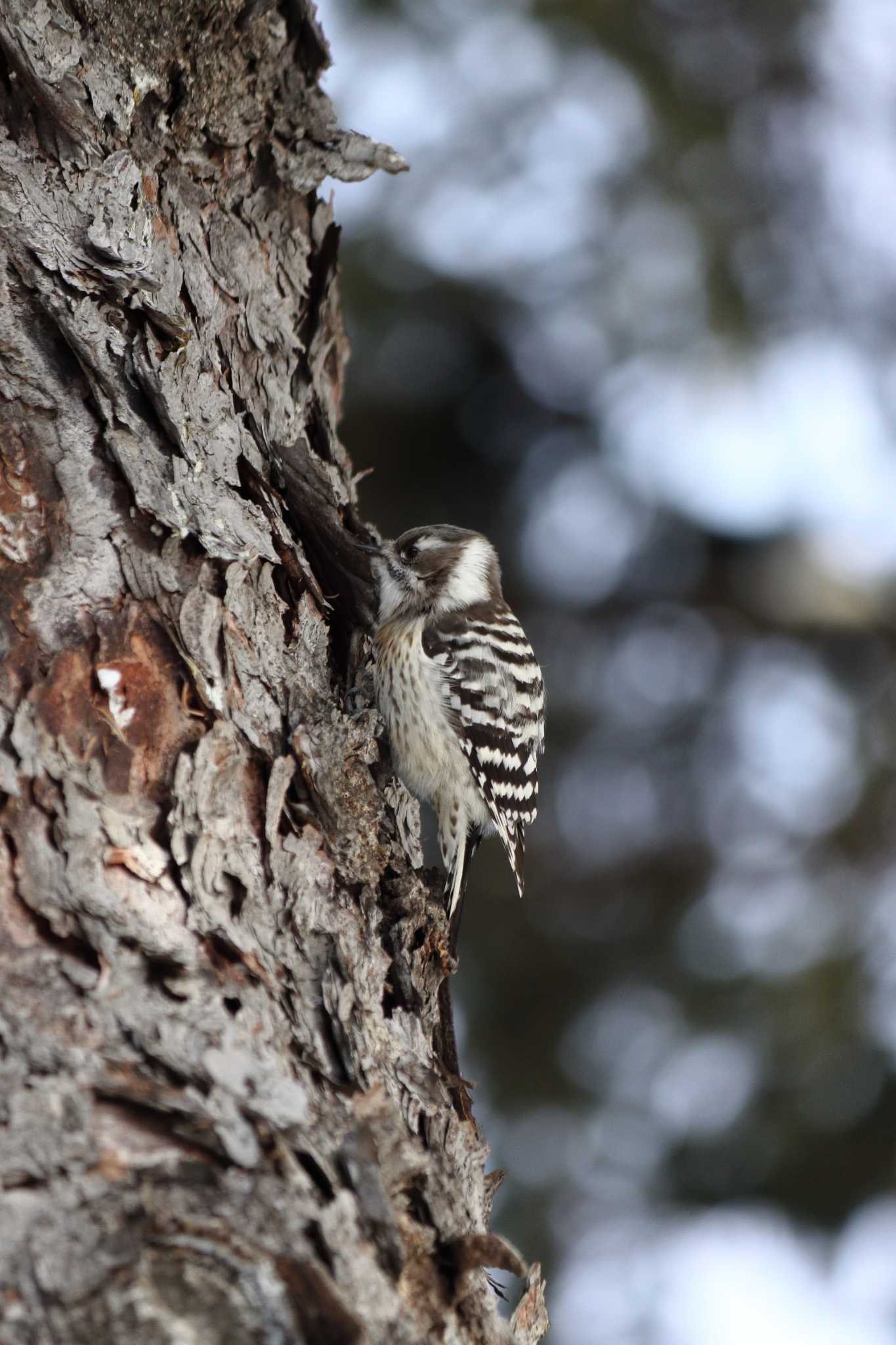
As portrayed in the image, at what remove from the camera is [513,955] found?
18.4ft

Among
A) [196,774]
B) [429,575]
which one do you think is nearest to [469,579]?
[429,575]

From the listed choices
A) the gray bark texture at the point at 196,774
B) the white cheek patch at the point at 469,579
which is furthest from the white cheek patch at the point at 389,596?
the gray bark texture at the point at 196,774

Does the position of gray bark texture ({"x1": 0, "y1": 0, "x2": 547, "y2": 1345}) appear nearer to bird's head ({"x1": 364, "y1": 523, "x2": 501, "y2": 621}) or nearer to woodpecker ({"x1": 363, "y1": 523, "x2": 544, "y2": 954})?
woodpecker ({"x1": 363, "y1": 523, "x2": 544, "y2": 954})

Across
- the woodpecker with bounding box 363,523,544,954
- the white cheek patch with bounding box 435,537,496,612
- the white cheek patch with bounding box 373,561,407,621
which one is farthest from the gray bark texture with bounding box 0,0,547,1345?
the white cheek patch with bounding box 435,537,496,612

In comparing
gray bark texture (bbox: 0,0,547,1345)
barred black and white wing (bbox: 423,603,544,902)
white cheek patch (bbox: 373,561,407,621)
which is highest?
white cheek patch (bbox: 373,561,407,621)

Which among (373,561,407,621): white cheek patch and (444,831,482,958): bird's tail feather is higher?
(373,561,407,621): white cheek patch

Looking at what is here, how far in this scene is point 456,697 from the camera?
149 inches

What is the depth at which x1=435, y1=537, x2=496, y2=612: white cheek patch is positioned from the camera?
4.03 m

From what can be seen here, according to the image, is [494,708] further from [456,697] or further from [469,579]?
[469,579]

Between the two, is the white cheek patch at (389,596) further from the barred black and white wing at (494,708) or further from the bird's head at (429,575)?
the barred black and white wing at (494,708)

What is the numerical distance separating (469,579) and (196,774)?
2.15m

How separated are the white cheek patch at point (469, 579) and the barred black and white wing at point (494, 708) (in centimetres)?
5

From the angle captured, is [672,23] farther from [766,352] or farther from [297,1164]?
[297,1164]

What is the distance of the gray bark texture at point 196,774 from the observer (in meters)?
1.54
